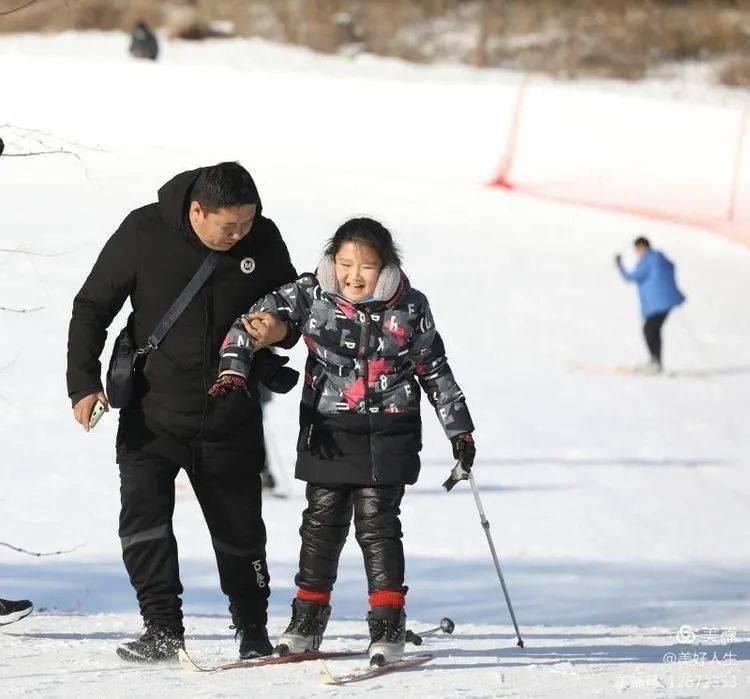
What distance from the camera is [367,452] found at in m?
4.95

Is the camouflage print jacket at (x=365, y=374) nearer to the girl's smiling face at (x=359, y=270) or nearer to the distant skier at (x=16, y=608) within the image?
the girl's smiling face at (x=359, y=270)

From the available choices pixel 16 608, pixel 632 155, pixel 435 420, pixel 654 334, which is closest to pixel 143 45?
pixel 632 155

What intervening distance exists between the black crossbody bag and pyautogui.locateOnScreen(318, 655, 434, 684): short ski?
92 cm

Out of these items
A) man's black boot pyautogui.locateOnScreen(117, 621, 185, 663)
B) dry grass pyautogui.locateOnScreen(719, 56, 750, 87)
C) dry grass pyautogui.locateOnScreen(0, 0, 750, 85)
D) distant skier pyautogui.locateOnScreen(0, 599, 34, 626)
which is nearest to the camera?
man's black boot pyautogui.locateOnScreen(117, 621, 185, 663)

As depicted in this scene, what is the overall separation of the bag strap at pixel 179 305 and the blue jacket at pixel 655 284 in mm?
11274

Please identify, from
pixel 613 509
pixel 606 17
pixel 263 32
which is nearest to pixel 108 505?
pixel 613 509

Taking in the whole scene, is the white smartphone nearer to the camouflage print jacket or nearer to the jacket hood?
the camouflage print jacket

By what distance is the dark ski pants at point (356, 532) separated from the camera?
Answer: 5012 mm

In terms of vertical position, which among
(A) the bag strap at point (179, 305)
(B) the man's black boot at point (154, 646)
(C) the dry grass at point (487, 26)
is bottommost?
(B) the man's black boot at point (154, 646)

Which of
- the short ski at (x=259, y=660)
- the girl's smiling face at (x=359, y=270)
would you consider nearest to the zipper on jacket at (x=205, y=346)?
the girl's smiling face at (x=359, y=270)

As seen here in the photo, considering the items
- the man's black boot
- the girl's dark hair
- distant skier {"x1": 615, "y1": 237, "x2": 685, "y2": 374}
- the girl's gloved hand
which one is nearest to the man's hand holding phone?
the girl's gloved hand

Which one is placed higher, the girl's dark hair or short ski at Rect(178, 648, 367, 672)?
the girl's dark hair

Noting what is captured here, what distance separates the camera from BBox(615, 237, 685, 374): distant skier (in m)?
15.8

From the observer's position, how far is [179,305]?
4875mm
